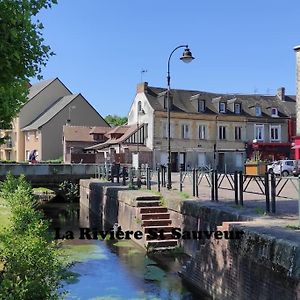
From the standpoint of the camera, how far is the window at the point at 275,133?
5078cm

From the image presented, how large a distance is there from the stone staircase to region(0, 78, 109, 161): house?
38.1 metres

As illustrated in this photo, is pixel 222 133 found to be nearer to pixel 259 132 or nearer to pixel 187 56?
pixel 259 132

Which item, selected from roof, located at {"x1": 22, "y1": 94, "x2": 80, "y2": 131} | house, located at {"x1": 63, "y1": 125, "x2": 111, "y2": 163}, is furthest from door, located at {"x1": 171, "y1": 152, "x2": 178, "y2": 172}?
roof, located at {"x1": 22, "y1": 94, "x2": 80, "y2": 131}

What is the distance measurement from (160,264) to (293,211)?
3972 millimetres

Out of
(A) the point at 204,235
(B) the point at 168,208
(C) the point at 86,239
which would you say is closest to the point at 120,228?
(C) the point at 86,239

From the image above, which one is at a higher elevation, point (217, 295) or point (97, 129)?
point (97, 129)

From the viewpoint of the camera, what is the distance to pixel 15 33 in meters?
7.19

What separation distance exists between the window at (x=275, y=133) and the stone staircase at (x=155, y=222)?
36725mm

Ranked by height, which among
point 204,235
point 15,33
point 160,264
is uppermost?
point 15,33

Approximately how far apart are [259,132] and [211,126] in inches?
224

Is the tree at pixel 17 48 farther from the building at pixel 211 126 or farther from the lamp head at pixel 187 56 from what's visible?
the building at pixel 211 126

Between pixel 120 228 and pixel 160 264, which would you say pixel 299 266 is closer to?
pixel 160 264

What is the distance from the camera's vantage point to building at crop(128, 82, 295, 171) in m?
45.9

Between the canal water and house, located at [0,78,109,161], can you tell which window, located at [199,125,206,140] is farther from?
the canal water
